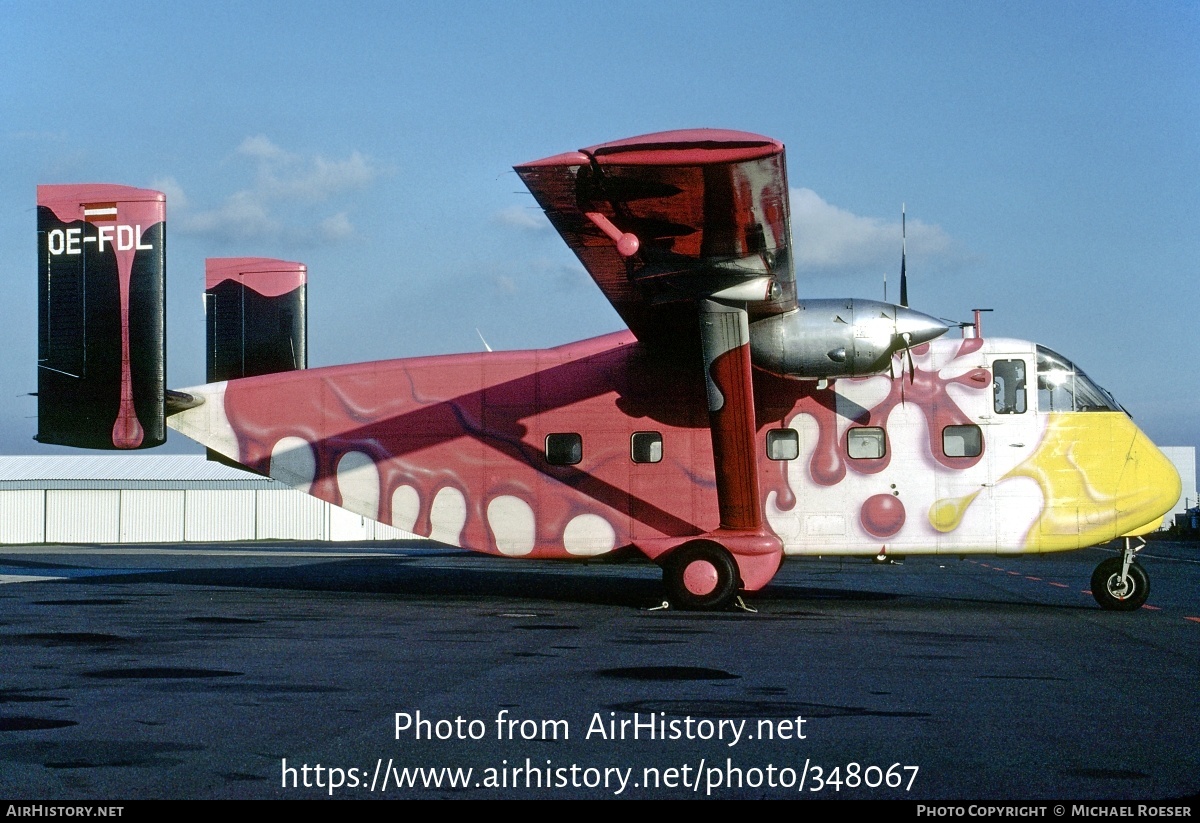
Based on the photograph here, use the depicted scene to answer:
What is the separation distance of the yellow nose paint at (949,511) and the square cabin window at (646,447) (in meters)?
3.98

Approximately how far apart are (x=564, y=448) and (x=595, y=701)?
948 cm

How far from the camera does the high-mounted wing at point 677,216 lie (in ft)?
36.9

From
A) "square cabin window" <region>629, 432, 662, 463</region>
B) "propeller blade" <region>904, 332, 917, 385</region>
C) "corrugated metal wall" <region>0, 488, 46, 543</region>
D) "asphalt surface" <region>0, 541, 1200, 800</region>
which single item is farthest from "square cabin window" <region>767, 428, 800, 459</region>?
"corrugated metal wall" <region>0, 488, 46, 543</region>

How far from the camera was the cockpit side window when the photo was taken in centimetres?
1669

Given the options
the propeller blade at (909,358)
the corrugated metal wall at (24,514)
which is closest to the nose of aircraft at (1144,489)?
the propeller blade at (909,358)

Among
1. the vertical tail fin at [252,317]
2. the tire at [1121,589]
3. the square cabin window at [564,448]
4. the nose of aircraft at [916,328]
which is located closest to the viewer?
the nose of aircraft at [916,328]

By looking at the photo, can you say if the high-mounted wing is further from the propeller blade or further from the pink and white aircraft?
the propeller blade

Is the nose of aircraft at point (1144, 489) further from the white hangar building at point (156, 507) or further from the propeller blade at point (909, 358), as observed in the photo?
the white hangar building at point (156, 507)

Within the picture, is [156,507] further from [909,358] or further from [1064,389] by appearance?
[1064,389]

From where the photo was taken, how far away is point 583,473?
17.4 metres

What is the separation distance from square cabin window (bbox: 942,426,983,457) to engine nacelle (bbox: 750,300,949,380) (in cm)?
189

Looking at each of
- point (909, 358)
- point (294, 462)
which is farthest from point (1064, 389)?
point (294, 462)

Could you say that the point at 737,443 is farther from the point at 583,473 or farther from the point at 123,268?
the point at 123,268
